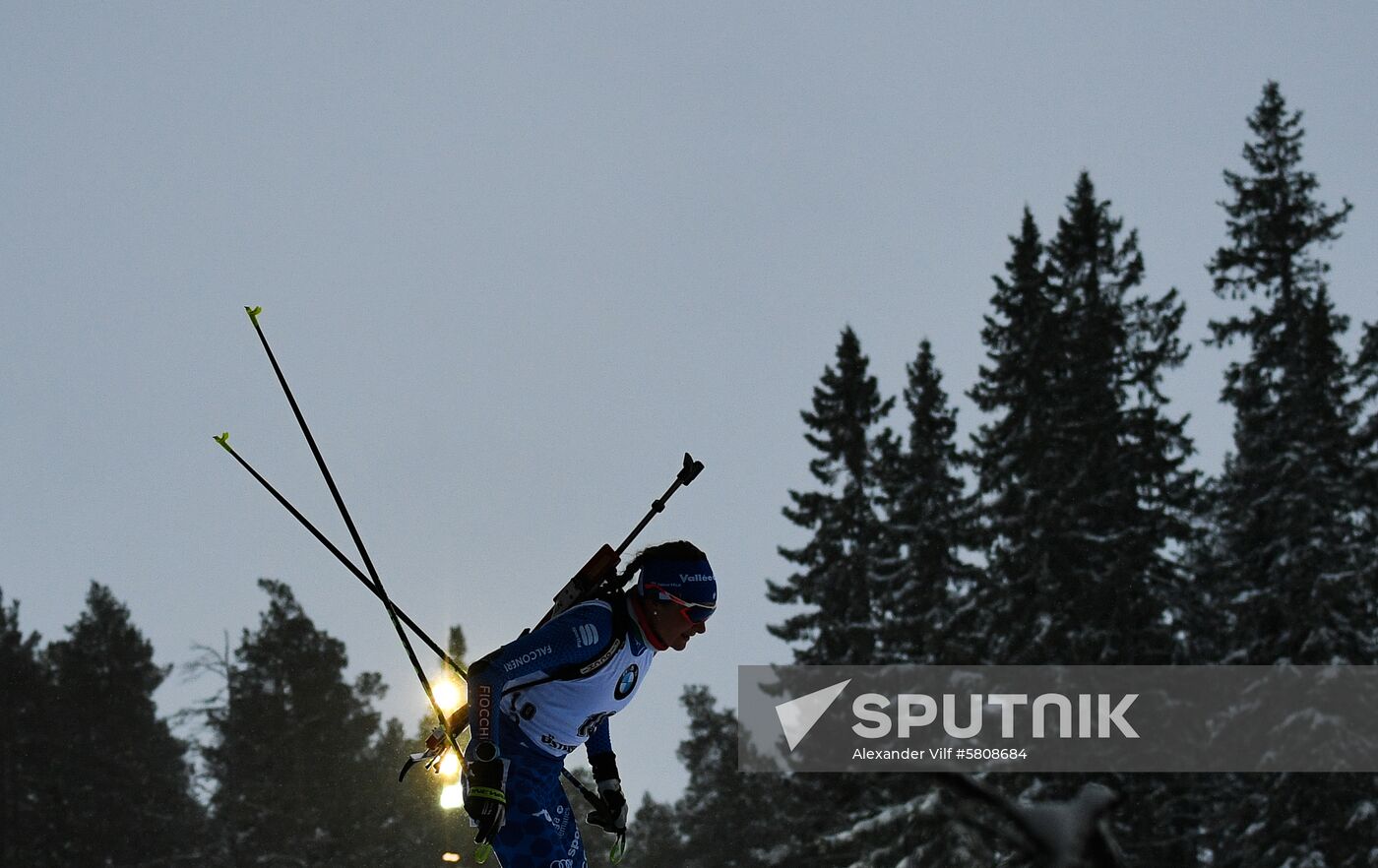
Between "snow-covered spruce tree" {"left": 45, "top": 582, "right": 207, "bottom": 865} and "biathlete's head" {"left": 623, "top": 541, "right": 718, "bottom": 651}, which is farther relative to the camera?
"snow-covered spruce tree" {"left": 45, "top": 582, "right": 207, "bottom": 865}

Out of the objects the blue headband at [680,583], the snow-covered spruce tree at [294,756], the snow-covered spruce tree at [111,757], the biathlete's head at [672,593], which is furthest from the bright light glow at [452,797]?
the snow-covered spruce tree at [111,757]

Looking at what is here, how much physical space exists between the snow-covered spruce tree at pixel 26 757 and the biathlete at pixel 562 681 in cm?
5057

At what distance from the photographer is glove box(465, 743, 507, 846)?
6.55 meters

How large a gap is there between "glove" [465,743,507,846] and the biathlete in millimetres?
14

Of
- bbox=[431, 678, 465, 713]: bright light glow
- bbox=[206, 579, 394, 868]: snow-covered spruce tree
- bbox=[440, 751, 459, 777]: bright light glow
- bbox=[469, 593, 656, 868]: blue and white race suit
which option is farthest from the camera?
bbox=[206, 579, 394, 868]: snow-covered spruce tree

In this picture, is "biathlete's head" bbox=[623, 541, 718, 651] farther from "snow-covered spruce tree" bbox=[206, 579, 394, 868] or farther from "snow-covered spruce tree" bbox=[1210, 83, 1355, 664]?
"snow-covered spruce tree" bbox=[206, 579, 394, 868]

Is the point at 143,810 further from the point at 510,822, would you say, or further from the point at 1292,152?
the point at 510,822

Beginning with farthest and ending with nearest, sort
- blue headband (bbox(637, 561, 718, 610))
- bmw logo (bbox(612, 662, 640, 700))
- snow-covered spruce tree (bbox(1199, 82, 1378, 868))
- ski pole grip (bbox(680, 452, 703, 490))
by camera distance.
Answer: snow-covered spruce tree (bbox(1199, 82, 1378, 868)) < ski pole grip (bbox(680, 452, 703, 490)) < bmw logo (bbox(612, 662, 640, 700)) < blue headband (bbox(637, 561, 718, 610))

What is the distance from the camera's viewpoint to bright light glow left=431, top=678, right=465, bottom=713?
785 centimetres

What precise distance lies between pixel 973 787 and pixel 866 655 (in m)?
37.2

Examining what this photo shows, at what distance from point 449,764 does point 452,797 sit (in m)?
0.80

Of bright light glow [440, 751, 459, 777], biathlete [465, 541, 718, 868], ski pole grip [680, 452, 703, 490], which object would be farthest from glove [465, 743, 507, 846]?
ski pole grip [680, 452, 703, 490]

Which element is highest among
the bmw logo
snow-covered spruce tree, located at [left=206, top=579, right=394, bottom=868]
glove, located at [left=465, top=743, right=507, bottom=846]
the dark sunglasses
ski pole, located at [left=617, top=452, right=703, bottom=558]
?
snow-covered spruce tree, located at [left=206, top=579, right=394, bottom=868]

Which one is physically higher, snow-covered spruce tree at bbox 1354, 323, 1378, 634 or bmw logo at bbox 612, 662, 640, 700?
snow-covered spruce tree at bbox 1354, 323, 1378, 634
